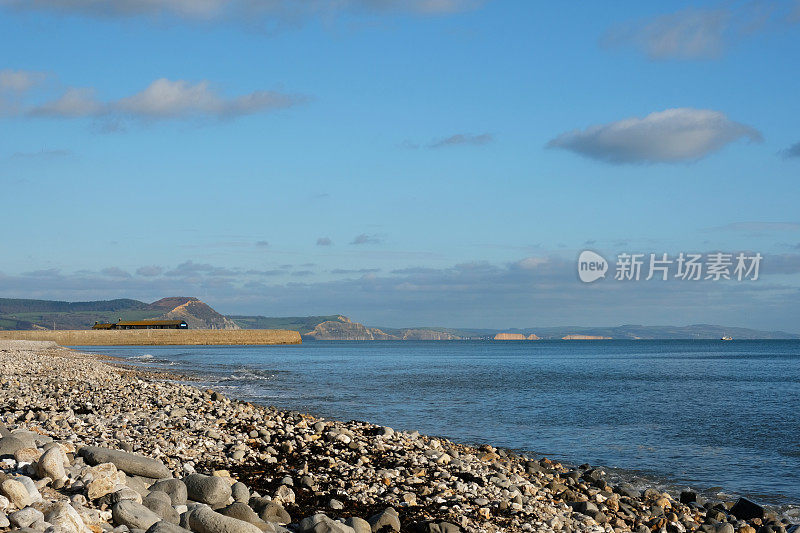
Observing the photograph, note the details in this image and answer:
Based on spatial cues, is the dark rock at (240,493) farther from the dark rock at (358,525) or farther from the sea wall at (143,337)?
the sea wall at (143,337)

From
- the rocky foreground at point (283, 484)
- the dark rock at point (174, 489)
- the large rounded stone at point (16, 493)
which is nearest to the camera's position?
the large rounded stone at point (16, 493)

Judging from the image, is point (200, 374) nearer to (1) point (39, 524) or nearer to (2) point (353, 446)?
(2) point (353, 446)

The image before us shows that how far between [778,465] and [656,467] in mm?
3266

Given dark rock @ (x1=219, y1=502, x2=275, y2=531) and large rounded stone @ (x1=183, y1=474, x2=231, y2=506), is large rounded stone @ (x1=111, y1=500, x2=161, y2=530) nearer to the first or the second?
dark rock @ (x1=219, y1=502, x2=275, y2=531)

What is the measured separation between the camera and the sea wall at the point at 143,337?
11750 cm

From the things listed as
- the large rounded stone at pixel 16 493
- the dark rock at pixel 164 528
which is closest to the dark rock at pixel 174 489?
the dark rock at pixel 164 528

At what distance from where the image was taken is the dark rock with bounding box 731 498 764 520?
12109mm

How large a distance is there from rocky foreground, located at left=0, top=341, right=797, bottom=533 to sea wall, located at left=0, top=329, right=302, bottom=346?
366 feet

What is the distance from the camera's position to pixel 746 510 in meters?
12.2

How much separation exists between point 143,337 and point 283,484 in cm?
12562

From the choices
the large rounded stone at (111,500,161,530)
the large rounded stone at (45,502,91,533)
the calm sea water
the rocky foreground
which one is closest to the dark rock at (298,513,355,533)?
the rocky foreground

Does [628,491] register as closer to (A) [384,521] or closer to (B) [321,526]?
(A) [384,521]

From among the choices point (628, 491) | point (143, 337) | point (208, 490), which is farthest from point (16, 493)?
point (143, 337)

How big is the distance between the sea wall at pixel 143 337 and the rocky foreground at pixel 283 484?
112 metres
